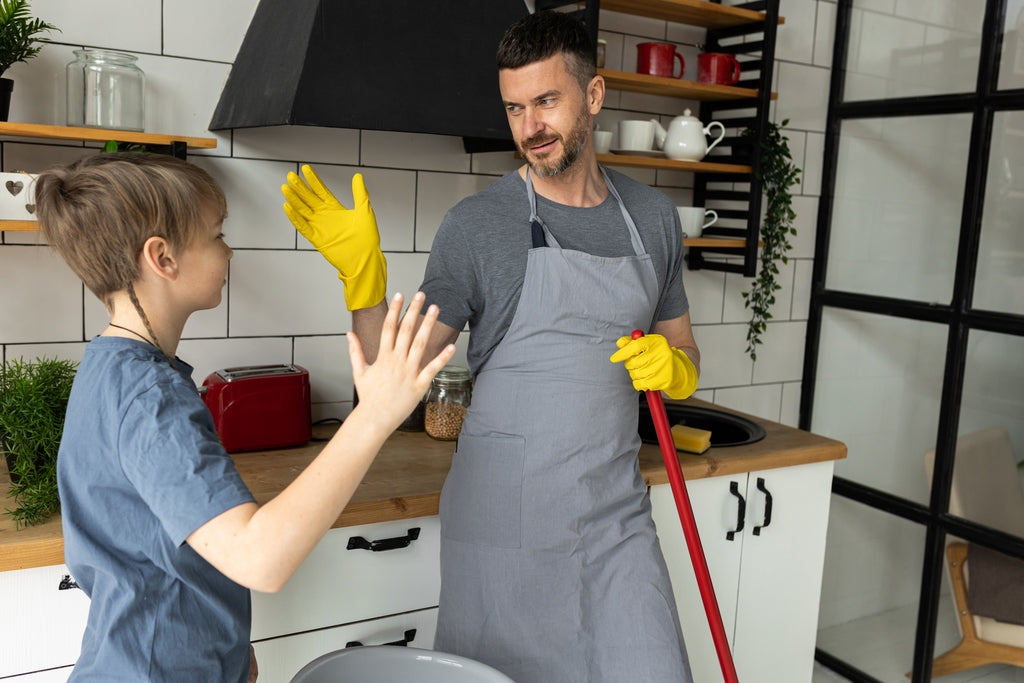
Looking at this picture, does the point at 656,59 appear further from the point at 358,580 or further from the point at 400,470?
the point at 358,580

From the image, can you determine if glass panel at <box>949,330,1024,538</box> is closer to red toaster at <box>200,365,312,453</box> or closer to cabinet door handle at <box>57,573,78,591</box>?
red toaster at <box>200,365,312,453</box>

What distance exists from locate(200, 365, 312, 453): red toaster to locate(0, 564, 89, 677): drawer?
1.54 ft

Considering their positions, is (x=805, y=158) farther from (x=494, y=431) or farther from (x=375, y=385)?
(x=375, y=385)

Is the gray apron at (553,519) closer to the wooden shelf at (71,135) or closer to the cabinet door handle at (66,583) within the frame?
the cabinet door handle at (66,583)

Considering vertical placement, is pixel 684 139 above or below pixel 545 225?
above

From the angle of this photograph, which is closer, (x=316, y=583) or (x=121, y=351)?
(x=121, y=351)

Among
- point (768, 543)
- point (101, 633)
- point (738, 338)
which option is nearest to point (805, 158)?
point (738, 338)

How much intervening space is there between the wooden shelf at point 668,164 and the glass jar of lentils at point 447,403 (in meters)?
0.63

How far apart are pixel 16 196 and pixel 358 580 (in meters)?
0.93

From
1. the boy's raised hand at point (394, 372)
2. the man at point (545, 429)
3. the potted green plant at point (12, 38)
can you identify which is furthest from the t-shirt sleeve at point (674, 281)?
the potted green plant at point (12, 38)

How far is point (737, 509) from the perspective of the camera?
211cm

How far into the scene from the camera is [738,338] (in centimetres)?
282

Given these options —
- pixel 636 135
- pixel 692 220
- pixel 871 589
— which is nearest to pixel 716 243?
pixel 692 220

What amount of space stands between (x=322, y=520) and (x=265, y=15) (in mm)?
1343
